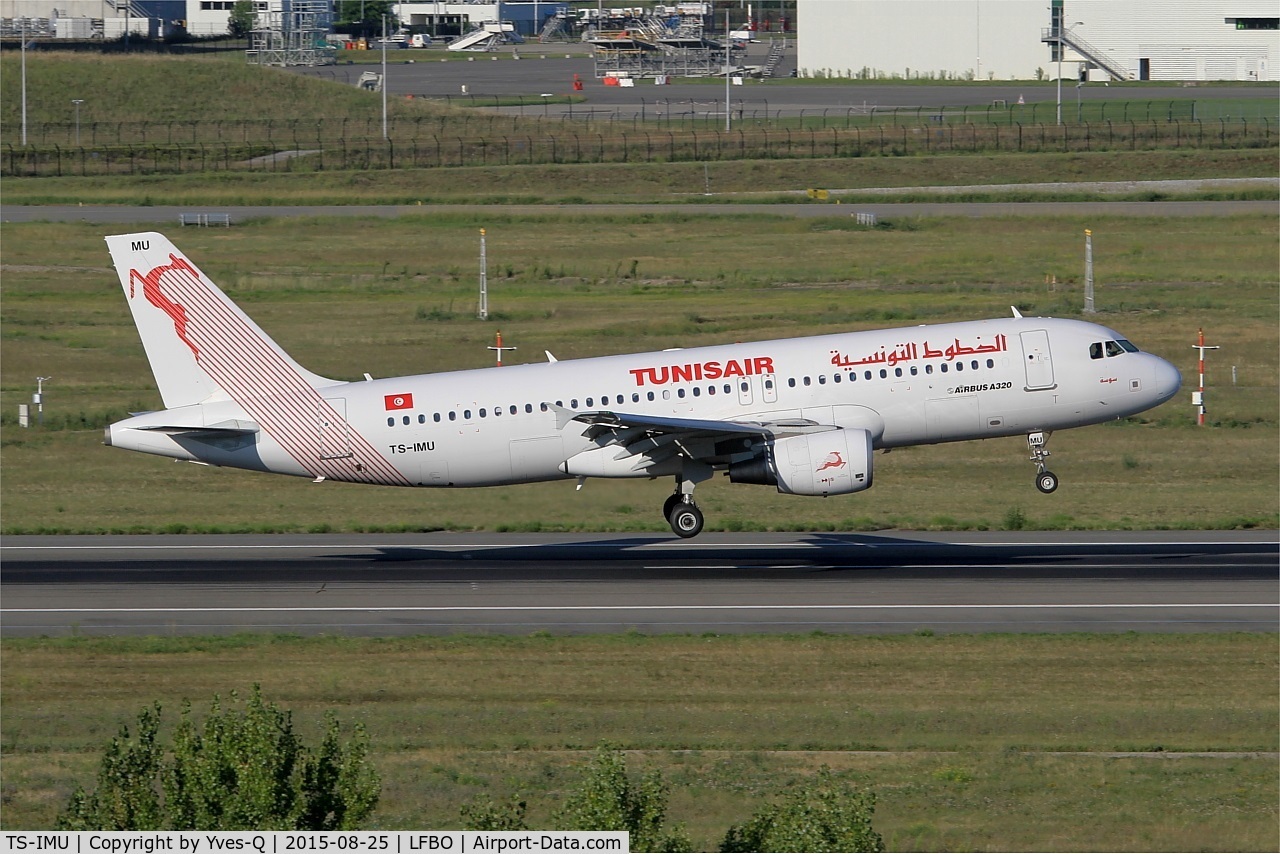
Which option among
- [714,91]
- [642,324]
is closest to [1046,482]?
[642,324]

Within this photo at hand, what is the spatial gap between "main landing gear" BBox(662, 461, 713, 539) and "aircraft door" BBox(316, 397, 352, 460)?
809cm

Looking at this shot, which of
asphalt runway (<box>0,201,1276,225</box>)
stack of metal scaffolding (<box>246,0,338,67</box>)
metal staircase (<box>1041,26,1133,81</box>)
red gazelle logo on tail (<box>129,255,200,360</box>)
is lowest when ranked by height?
red gazelle logo on tail (<box>129,255,200,360</box>)

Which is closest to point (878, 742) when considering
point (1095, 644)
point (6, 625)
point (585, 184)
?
point (1095, 644)

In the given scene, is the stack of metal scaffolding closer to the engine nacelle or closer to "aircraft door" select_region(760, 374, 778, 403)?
"aircraft door" select_region(760, 374, 778, 403)

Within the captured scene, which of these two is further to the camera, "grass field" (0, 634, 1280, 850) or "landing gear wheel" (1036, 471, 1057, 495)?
"landing gear wheel" (1036, 471, 1057, 495)

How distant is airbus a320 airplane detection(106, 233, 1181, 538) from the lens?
39.7 metres

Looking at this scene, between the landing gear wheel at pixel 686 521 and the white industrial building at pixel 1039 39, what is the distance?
74.0 m

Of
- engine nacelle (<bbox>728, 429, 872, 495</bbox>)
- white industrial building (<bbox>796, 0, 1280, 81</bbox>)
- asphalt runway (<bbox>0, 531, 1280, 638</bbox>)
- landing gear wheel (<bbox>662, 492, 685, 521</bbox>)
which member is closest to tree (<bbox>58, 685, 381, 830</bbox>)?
asphalt runway (<bbox>0, 531, 1280, 638</bbox>)

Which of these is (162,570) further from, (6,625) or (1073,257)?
(1073,257)

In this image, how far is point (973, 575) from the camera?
40.0 metres

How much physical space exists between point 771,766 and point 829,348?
586 inches

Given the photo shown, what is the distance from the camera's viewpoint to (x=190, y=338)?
131 feet
